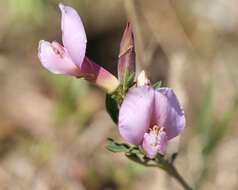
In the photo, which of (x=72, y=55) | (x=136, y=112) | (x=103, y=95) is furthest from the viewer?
(x=103, y=95)

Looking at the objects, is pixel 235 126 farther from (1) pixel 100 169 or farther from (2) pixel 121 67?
(2) pixel 121 67

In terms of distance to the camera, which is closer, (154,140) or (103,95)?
(154,140)

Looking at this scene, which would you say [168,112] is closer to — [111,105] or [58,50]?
[111,105]

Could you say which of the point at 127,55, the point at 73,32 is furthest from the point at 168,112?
the point at 73,32

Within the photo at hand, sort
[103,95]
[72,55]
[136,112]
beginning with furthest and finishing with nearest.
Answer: [103,95] < [72,55] < [136,112]

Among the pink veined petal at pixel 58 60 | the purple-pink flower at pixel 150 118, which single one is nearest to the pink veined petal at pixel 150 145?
the purple-pink flower at pixel 150 118

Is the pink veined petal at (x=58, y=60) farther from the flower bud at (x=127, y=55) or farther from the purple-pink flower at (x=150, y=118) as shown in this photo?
A: the purple-pink flower at (x=150, y=118)
